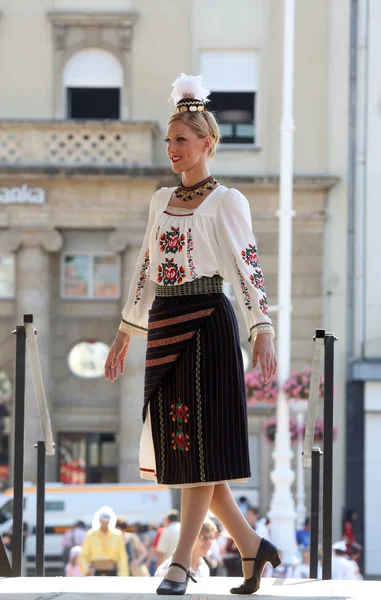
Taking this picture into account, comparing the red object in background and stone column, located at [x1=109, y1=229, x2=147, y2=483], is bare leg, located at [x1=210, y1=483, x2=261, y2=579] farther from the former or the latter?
the red object in background

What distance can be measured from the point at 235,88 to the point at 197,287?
2049 centimetres

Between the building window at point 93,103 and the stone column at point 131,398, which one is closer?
the stone column at point 131,398

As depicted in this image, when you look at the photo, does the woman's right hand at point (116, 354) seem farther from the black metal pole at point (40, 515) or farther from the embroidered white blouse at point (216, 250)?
the black metal pole at point (40, 515)

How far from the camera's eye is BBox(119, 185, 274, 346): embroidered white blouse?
461 centimetres

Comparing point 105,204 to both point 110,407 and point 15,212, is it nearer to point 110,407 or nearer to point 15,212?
point 15,212

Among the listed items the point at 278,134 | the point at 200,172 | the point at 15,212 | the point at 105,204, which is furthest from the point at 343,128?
the point at 200,172

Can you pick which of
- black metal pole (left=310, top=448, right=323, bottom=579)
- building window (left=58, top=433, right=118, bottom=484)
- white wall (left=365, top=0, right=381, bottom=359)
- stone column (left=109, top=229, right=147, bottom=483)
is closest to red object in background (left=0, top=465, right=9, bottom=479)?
building window (left=58, top=433, right=118, bottom=484)

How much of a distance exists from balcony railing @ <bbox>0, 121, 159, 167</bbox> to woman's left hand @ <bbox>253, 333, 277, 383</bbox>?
19.6 m

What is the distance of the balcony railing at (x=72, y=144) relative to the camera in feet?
78.3

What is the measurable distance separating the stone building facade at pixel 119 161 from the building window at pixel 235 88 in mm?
26

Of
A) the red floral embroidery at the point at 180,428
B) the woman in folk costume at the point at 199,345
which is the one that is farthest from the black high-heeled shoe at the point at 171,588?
the red floral embroidery at the point at 180,428

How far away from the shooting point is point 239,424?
4.62 m

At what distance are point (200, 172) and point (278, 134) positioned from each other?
786 inches

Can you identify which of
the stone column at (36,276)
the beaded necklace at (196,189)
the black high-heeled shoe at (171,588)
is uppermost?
the stone column at (36,276)
